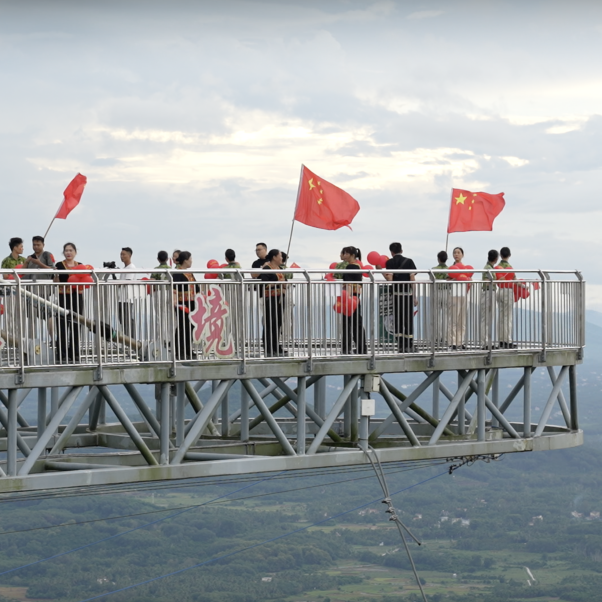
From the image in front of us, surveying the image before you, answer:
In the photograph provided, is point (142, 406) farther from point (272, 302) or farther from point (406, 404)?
point (406, 404)

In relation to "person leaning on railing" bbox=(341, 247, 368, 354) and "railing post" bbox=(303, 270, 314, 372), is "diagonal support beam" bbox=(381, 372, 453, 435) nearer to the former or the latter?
"person leaning on railing" bbox=(341, 247, 368, 354)

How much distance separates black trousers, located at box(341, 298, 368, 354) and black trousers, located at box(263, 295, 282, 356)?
4.79ft

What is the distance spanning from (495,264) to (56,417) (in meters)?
12.7

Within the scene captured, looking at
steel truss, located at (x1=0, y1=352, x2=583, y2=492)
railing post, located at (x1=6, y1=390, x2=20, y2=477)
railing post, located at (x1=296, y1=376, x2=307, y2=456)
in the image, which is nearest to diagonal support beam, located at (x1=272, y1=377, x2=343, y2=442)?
steel truss, located at (x1=0, y1=352, x2=583, y2=492)

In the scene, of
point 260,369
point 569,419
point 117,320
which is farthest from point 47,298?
point 569,419

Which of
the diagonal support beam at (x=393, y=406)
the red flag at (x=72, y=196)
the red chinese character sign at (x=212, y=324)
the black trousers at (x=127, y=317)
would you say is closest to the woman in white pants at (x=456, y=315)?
the diagonal support beam at (x=393, y=406)

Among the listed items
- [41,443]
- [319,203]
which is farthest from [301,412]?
[41,443]

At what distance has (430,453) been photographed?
24.9 meters

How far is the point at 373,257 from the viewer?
86.9 ft

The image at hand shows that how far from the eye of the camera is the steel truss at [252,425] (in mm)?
20844

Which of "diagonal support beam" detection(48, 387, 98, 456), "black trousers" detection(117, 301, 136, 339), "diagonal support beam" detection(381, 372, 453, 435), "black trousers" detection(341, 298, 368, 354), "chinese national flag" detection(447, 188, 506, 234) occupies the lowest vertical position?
"diagonal support beam" detection(381, 372, 453, 435)

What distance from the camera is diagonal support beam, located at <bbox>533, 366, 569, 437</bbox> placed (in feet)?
86.5

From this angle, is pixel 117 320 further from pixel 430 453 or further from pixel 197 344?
pixel 430 453

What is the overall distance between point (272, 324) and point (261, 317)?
257mm
